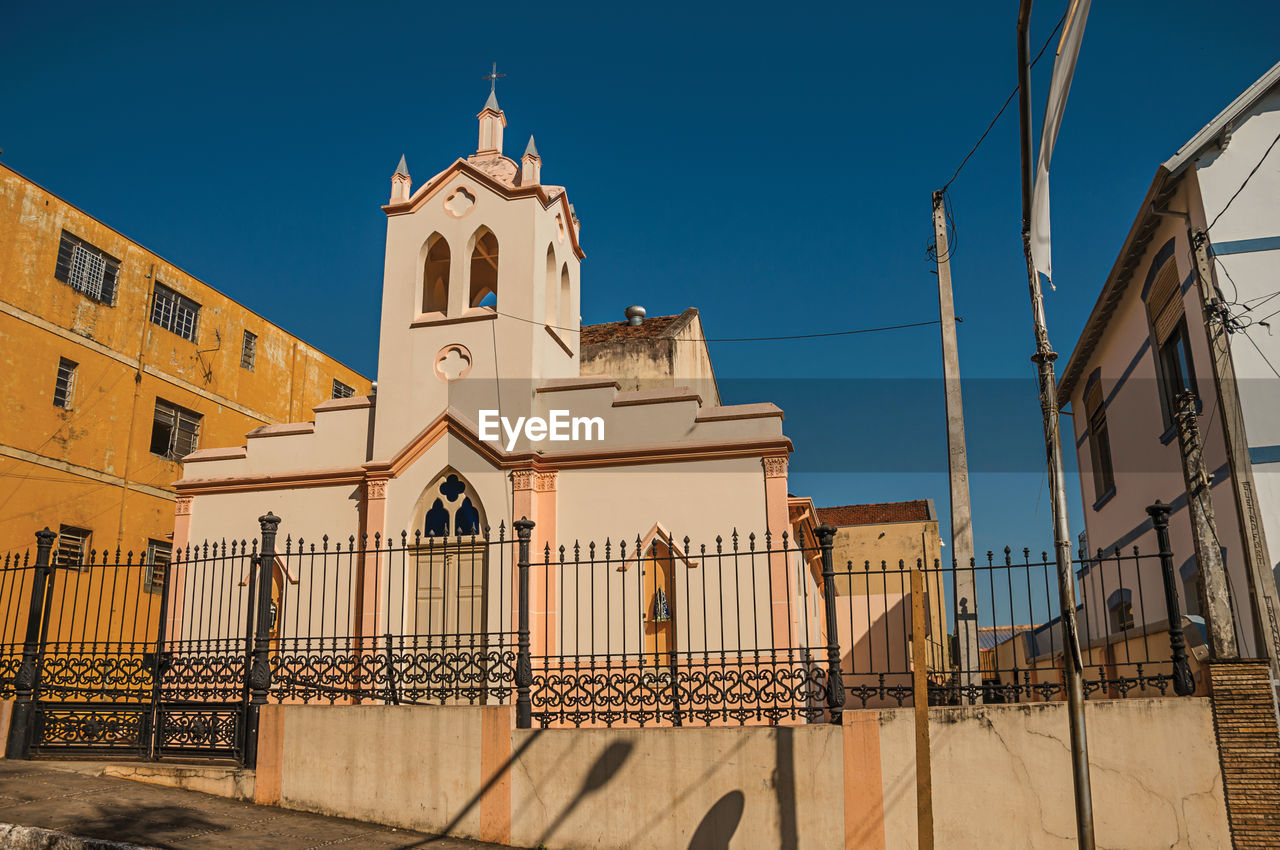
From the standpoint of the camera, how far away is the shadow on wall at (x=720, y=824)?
9.13 metres

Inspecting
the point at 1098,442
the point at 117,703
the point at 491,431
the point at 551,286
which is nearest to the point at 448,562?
the point at 491,431

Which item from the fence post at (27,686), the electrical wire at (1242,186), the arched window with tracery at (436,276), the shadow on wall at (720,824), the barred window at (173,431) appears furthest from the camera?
the barred window at (173,431)

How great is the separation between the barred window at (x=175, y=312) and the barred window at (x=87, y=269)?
1313 millimetres

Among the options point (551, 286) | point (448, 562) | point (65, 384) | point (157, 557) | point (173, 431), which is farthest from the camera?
point (173, 431)

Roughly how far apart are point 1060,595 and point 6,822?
892cm

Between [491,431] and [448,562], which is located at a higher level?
[491,431]

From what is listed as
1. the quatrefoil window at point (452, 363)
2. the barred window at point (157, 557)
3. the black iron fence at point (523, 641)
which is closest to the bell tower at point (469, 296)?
the quatrefoil window at point (452, 363)

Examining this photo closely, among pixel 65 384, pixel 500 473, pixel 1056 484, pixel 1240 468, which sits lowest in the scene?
pixel 1056 484

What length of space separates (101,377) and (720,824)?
770 inches

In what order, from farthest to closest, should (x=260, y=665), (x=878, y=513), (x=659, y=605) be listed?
(x=878, y=513) → (x=659, y=605) → (x=260, y=665)

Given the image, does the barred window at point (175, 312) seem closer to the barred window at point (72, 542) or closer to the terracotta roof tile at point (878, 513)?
the barred window at point (72, 542)

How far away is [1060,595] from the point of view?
7090 millimetres

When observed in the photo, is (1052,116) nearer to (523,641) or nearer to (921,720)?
(921,720)

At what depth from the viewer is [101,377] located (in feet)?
74.9
